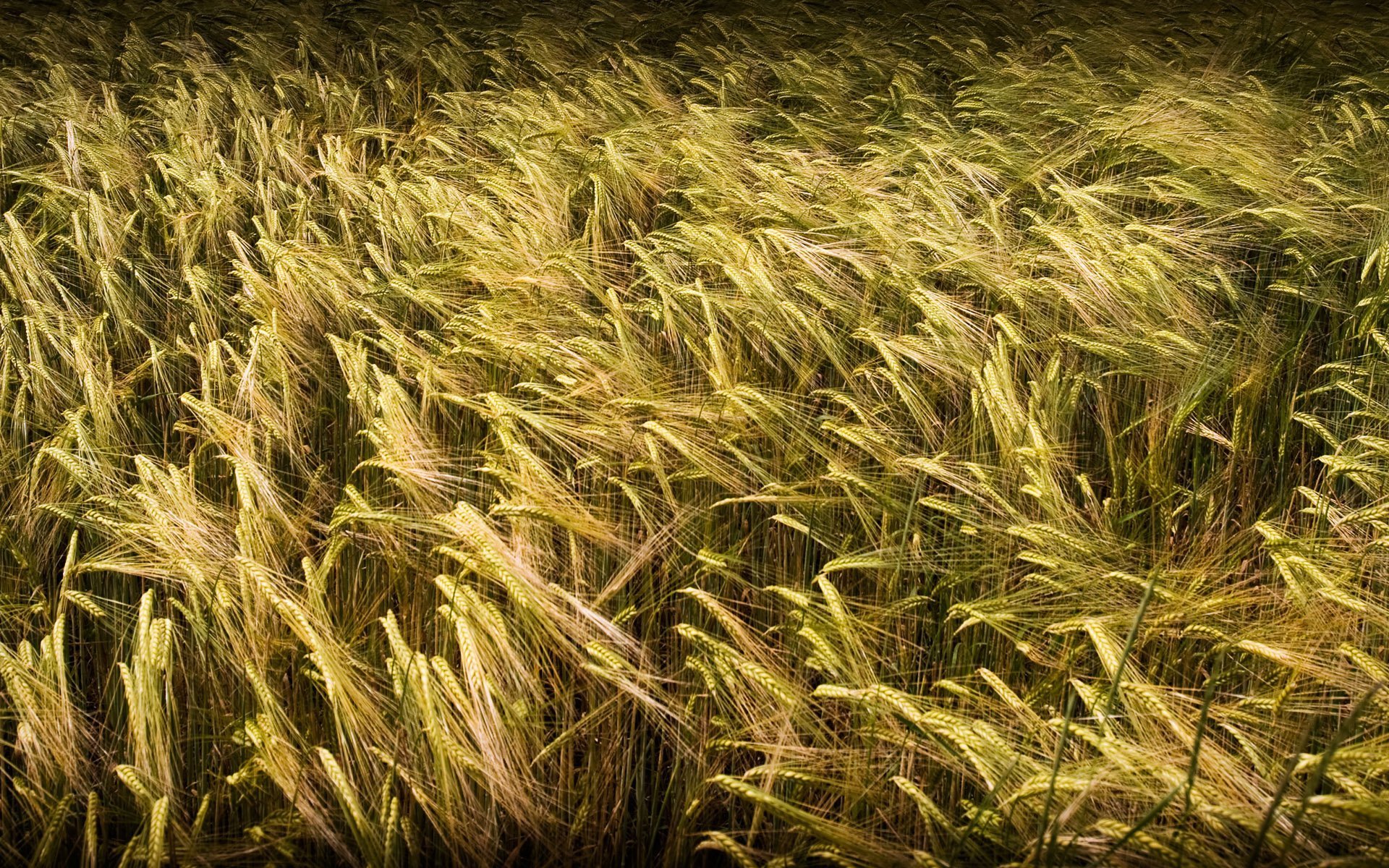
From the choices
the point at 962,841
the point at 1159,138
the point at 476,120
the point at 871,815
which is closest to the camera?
the point at 962,841

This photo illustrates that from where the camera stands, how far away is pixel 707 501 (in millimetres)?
1396

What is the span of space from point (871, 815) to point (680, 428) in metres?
0.56

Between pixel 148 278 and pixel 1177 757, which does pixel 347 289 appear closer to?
pixel 148 278

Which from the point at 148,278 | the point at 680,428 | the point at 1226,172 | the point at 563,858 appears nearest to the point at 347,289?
the point at 148,278

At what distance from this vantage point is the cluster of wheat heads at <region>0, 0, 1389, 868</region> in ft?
3.45

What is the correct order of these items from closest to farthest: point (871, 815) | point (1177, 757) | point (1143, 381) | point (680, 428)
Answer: point (1177, 757)
point (871, 815)
point (680, 428)
point (1143, 381)

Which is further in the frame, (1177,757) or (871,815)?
(871,815)

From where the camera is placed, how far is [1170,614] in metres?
1.12

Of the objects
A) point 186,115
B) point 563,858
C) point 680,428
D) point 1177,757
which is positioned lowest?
point 563,858

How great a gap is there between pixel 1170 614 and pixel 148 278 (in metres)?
1.97

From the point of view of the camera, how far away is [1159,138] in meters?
2.37

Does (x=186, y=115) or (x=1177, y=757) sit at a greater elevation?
(x=186, y=115)

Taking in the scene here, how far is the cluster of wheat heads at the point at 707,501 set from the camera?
41.4 inches

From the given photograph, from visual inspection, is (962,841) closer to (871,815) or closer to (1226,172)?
(871,815)
